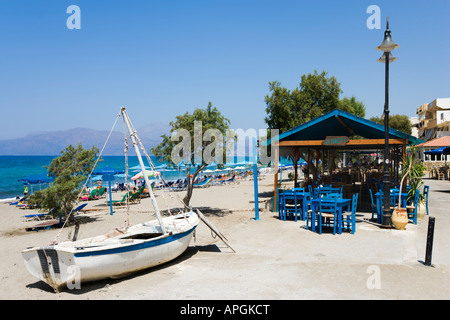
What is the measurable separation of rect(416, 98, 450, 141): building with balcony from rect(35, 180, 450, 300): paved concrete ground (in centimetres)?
5009

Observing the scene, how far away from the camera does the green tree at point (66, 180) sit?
44.3ft

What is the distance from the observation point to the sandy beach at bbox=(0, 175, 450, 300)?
5.46 metres

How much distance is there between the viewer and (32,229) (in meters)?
14.2

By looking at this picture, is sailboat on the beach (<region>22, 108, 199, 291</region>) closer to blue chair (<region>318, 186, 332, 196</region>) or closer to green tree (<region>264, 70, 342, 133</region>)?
blue chair (<region>318, 186, 332, 196</region>)

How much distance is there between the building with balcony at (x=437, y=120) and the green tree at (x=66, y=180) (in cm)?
5166

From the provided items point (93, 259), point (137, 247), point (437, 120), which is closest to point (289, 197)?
point (137, 247)

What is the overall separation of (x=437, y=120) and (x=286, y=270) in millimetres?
56936

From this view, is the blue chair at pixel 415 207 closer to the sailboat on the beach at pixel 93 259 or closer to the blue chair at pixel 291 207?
the blue chair at pixel 291 207

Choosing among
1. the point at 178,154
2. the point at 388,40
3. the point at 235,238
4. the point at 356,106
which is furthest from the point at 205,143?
the point at 356,106

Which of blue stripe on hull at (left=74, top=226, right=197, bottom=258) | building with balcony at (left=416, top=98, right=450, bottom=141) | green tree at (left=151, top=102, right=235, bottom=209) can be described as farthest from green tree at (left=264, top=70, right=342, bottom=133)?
building with balcony at (left=416, top=98, right=450, bottom=141)

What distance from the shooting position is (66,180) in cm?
1395

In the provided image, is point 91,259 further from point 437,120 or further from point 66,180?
point 437,120
